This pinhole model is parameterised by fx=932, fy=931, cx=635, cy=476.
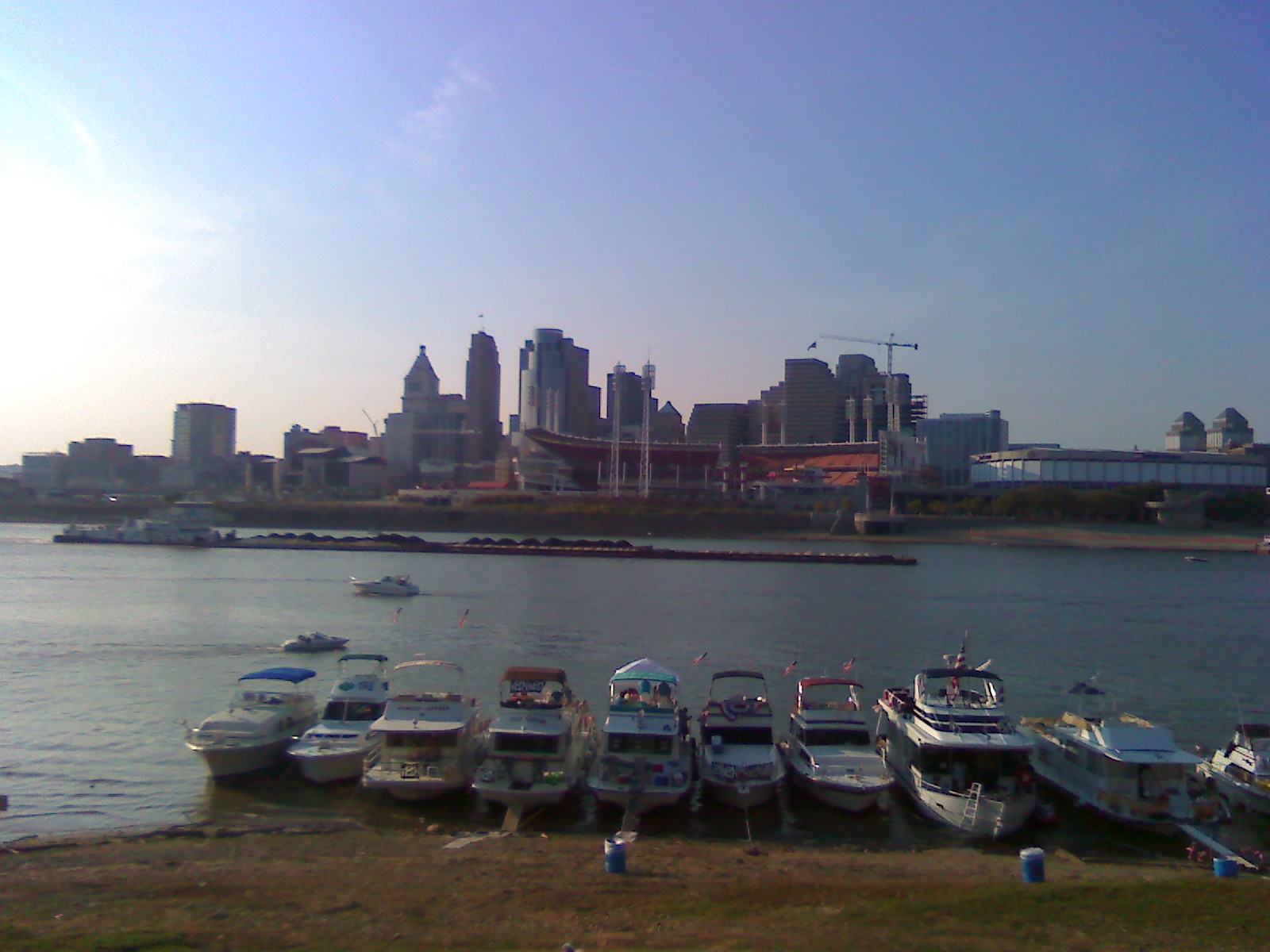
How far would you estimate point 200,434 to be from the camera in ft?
614

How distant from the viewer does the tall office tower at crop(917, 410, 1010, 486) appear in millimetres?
166000

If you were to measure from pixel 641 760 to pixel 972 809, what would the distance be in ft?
13.3

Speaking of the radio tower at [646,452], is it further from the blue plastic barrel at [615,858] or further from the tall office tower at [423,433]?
the blue plastic barrel at [615,858]

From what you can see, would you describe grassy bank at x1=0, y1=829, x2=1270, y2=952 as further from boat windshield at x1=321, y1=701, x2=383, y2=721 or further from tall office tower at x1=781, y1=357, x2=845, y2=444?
tall office tower at x1=781, y1=357, x2=845, y2=444

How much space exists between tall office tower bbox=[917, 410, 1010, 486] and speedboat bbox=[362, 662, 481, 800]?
159824 millimetres

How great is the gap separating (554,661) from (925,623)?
14921 mm

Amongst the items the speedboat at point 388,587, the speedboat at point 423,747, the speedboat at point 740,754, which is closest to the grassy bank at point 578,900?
the speedboat at point 423,747

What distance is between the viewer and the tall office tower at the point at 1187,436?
18350 cm

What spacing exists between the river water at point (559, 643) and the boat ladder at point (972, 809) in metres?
0.32

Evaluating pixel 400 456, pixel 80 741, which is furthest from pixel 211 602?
pixel 400 456

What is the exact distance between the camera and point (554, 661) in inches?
873

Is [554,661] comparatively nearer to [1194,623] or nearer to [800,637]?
[800,637]

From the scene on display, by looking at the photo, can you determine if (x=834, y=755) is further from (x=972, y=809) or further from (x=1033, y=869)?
(x=1033, y=869)

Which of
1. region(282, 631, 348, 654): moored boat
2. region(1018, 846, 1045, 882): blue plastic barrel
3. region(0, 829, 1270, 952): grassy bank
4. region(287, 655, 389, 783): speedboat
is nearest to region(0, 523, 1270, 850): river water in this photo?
region(287, 655, 389, 783): speedboat
